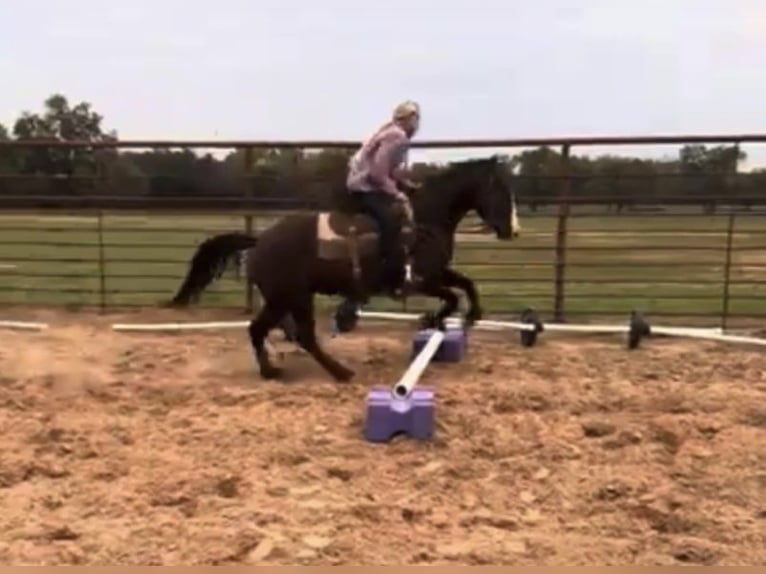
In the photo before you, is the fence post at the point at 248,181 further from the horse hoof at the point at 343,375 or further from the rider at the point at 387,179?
the horse hoof at the point at 343,375

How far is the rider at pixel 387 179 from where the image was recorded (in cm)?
735

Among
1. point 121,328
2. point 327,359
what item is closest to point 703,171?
point 327,359

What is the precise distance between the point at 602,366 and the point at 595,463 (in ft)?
9.11

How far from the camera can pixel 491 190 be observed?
26.5 feet

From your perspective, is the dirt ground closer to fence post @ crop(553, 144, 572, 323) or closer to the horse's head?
the horse's head

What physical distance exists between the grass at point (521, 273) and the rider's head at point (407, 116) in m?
2.17

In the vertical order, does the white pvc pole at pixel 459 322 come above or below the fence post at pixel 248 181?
below

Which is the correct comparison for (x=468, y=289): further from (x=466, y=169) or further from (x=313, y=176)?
(x=313, y=176)

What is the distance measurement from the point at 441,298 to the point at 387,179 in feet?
4.22

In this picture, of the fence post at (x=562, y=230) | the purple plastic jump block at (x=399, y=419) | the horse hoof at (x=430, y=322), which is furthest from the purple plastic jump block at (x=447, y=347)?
the purple plastic jump block at (x=399, y=419)

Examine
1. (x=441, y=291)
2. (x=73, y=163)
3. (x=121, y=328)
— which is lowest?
(x=121, y=328)

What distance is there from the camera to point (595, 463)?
4.98m

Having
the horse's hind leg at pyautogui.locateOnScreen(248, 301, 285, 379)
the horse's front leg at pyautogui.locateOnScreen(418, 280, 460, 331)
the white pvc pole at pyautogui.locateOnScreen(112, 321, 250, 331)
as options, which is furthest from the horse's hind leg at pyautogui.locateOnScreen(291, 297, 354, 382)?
the white pvc pole at pyautogui.locateOnScreen(112, 321, 250, 331)

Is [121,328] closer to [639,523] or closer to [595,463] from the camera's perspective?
[595,463]
